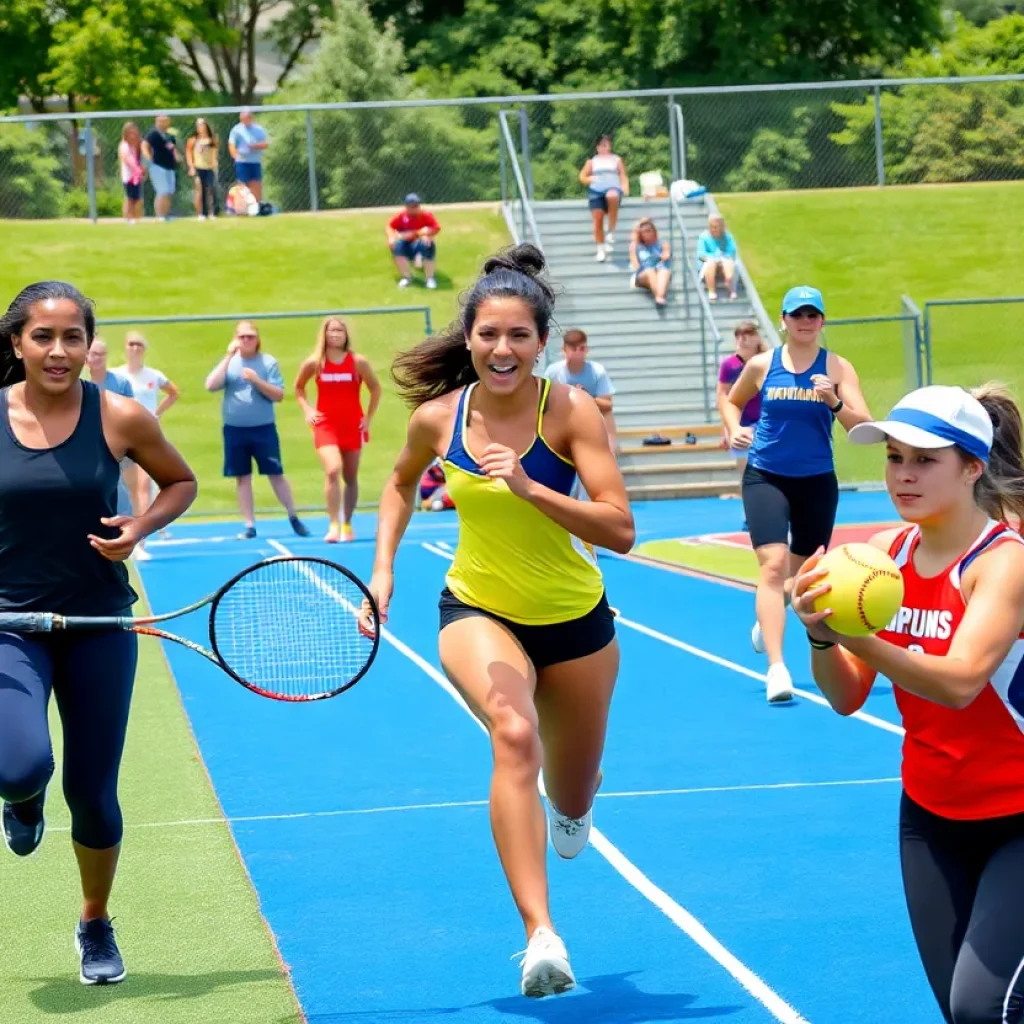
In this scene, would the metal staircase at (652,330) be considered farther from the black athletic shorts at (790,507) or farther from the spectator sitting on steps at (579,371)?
the black athletic shorts at (790,507)

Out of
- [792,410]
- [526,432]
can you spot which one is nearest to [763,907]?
[526,432]

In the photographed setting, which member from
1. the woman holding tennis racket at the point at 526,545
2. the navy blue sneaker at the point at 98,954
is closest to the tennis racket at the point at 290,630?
the woman holding tennis racket at the point at 526,545

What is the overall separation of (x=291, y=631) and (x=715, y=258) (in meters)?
23.3

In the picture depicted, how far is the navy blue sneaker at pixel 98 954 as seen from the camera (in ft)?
19.1

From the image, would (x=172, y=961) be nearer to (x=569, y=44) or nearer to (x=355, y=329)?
(x=355, y=329)

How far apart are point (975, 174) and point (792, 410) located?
2485 centimetres

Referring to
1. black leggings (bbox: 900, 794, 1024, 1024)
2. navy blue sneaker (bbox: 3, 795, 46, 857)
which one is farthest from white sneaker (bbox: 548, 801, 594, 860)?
black leggings (bbox: 900, 794, 1024, 1024)

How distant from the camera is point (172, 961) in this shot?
20.0ft

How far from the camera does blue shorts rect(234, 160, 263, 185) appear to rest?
103 feet

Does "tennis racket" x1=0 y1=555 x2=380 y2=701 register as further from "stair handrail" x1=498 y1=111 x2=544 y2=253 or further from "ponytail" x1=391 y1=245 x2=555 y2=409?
"stair handrail" x1=498 y1=111 x2=544 y2=253

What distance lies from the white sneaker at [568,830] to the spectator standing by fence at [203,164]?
25125 millimetres

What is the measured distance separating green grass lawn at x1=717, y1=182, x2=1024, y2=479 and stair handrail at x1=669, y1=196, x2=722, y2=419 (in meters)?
2.29

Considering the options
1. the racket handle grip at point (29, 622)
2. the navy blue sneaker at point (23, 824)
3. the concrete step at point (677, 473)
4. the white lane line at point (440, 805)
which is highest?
the racket handle grip at point (29, 622)

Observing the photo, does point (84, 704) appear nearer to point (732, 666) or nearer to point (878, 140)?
point (732, 666)
